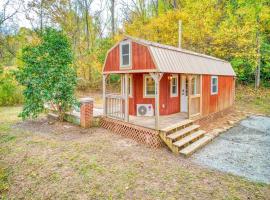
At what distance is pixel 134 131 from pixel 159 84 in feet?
8.78

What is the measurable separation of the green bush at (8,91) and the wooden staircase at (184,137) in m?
13.4

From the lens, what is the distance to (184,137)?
7535 mm

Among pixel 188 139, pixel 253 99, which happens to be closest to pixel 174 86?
pixel 188 139

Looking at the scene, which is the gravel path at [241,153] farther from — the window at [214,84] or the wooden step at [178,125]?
the window at [214,84]

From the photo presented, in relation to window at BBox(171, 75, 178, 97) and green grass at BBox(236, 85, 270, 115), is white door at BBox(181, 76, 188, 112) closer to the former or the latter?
window at BBox(171, 75, 178, 97)

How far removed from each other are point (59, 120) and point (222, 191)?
27.3ft

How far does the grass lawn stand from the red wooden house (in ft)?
5.36

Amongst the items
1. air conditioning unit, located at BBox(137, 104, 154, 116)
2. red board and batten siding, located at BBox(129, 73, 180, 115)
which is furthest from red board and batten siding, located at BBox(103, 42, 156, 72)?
air conditioning unit, located at BBox(137, 104, 154, 116)

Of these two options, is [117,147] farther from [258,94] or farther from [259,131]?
[258,94]

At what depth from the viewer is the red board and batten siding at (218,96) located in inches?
397

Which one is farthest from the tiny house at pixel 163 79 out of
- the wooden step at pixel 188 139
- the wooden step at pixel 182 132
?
the wooden step at pixel 188 139

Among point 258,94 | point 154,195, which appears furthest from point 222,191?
point 258,94

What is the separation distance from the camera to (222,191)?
4.39 m

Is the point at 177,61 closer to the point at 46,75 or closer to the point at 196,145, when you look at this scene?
the point at 196,145
